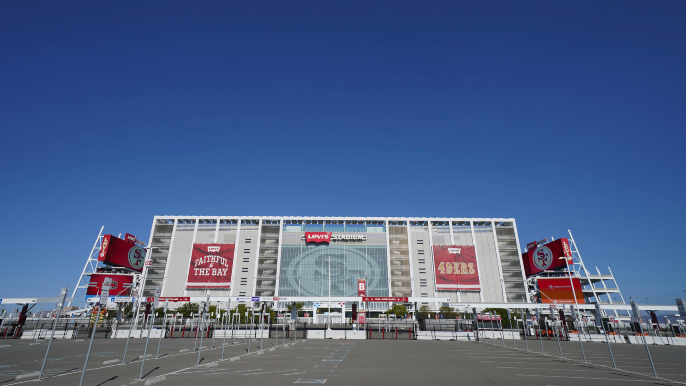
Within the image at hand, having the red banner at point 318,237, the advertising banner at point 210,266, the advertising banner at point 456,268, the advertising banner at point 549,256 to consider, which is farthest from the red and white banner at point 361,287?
the advertising banner at point 549,256

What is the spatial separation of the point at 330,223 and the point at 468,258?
45583mm

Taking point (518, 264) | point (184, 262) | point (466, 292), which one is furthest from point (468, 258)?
point (184, 262)

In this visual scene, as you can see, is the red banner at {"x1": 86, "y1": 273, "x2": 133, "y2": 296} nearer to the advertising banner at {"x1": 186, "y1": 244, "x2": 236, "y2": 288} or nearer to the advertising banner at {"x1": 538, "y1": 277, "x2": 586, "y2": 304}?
the advertising banner at {"x1": 186, "y1": 244, "x2": 236, "y2": 288}

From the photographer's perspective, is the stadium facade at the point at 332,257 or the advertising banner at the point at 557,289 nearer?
the advertising banner at the point at 557,289

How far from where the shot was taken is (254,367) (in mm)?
16234

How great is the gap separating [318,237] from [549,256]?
66.6 metres

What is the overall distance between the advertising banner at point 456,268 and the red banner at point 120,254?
88034mm

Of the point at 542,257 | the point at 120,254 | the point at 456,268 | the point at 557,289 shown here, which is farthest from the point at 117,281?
the point at 557,289

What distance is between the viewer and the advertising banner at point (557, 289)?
3568 inches

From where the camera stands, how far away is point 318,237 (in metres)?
109

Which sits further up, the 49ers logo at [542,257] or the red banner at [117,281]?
the 49ers logo at [542,257]

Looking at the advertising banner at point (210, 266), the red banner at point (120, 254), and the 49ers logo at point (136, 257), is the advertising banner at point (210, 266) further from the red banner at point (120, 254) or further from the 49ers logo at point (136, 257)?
the red banner at point (120, 254)

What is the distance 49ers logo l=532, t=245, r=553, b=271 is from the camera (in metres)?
93.3

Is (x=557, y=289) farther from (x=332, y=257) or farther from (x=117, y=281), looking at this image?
(x=117, y=281)
